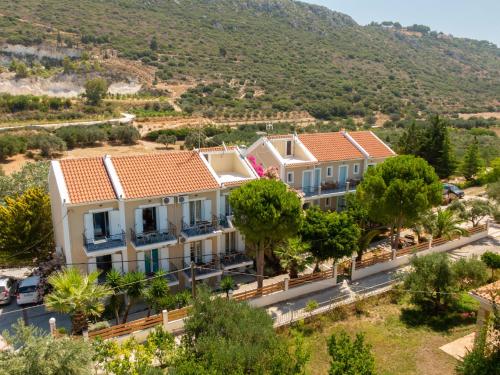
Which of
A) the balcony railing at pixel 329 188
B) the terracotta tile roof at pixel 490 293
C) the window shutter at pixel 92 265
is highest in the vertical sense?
the balcony railing at pixel 329 188

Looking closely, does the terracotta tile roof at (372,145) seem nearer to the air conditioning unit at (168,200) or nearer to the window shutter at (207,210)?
the window shutter at (207,210)

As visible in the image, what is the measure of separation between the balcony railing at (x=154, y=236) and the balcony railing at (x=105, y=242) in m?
0.66

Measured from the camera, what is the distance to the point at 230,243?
27.5m

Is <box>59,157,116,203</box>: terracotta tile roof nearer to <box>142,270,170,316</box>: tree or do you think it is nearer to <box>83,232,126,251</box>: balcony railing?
<box>83,232,126,251</box>: balcony railing

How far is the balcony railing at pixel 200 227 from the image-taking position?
81.4ft

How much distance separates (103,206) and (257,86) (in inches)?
4009

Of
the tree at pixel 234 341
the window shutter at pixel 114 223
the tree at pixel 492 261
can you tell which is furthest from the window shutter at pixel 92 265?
the tree at pixel 492 261

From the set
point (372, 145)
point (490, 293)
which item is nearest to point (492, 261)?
point (490, 293)

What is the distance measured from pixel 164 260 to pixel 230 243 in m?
4.69

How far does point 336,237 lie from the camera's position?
25.1 m

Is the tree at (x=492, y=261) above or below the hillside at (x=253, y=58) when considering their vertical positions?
below

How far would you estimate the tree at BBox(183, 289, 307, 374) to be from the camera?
46.4 feet

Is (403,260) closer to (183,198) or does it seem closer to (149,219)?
(183,198)

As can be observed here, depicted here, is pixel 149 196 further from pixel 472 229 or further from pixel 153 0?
pixel 153 0
